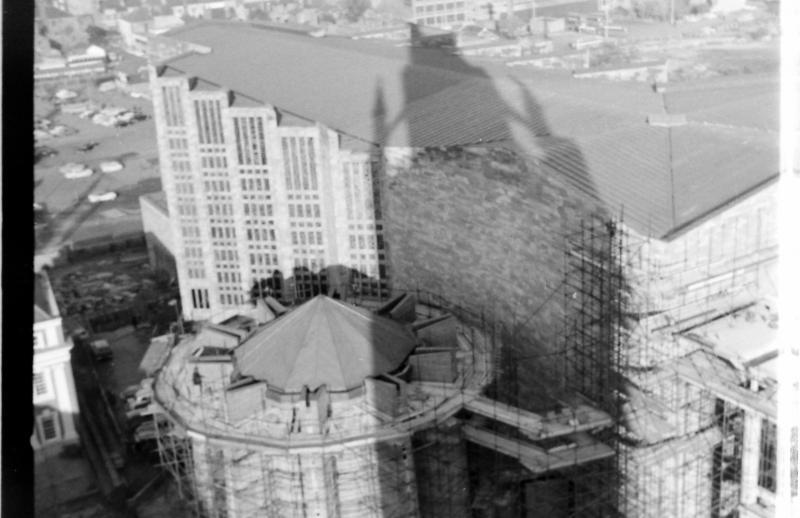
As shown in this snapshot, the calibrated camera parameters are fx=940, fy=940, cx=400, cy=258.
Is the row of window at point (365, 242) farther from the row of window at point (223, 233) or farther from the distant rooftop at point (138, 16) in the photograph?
the distant rooftop at point (138, 16)

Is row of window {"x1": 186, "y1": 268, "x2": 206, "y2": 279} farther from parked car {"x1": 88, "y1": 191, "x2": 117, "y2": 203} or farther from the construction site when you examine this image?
parked car {"x1": 88, "y1": 191, "x2": 117, "y2": 203}

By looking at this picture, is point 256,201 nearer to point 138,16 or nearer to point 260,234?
point 260,234

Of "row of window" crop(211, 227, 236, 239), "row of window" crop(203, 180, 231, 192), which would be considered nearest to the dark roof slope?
"row of window" crop(211, 227, 236, 239)

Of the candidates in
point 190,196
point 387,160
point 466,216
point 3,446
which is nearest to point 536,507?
point 466,216

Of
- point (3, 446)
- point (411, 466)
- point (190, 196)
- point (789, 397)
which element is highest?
point (3, 446)

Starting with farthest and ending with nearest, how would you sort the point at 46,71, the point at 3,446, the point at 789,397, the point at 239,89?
1. the point at 46,71
2. the point at 239,89
3. the point at 789,397
4. the point at 3,446

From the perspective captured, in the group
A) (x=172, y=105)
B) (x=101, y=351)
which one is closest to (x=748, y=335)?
(x=172, y=105)

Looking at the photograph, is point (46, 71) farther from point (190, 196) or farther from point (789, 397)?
point (789, 397)
